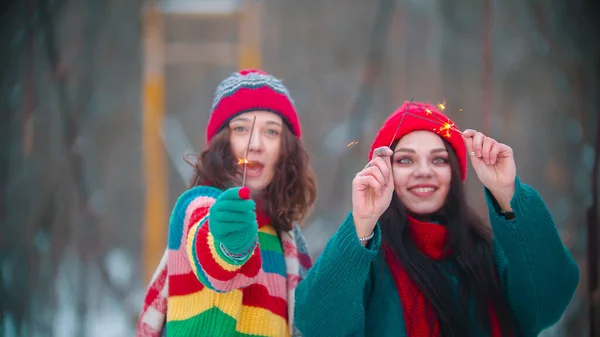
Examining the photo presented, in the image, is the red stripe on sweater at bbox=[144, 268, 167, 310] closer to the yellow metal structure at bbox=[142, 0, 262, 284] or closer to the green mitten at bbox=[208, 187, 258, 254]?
the green mitten at bbox=[208, 187, 258, 254]

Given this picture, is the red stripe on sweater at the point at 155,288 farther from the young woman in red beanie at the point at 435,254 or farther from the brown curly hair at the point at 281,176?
the young woman in red beanie at the point at 435,254

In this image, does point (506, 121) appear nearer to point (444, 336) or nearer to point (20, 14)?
point (444, 336)

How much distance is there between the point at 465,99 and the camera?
2549 millimetres

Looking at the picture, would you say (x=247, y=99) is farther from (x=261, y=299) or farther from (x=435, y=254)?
(x=435, y=254)

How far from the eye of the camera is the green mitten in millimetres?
877

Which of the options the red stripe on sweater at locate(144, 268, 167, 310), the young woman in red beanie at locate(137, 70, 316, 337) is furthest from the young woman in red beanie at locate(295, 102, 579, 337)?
the red stripe on sweater at locate(144, 268, 167, 310)

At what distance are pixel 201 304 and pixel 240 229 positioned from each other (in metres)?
0.27

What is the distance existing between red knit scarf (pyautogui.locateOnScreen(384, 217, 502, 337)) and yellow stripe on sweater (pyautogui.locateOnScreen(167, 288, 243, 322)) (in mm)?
353

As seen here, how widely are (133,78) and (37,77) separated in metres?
0.44

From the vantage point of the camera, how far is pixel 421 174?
1.19 meters

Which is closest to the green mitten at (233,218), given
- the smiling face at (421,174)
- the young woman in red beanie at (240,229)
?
the young woman in red beanie at (240,229)

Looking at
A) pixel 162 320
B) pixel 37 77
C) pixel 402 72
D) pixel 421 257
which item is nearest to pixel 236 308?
pixel 162 320

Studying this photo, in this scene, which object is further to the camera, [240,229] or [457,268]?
[457,268]

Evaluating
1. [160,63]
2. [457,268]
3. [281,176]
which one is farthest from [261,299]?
[160,63]
